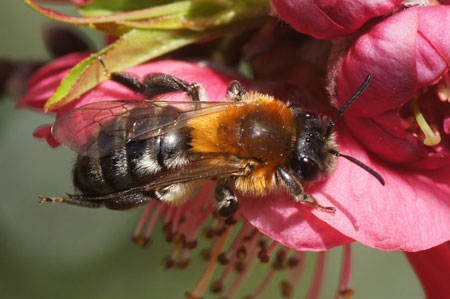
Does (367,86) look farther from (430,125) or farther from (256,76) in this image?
(256,76)

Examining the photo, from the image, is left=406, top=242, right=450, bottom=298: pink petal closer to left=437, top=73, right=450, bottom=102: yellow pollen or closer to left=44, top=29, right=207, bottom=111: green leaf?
left=437, top=73, right=450, bottom=102: yellow pollen

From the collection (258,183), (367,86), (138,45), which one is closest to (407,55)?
(367,86)

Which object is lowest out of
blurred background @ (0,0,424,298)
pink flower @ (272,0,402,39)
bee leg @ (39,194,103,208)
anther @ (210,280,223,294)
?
blurred background @ (0,0,424,298)

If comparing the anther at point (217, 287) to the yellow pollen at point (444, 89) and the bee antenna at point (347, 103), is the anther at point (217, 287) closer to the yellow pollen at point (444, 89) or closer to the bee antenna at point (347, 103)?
the bee antenna at point (347, 103)

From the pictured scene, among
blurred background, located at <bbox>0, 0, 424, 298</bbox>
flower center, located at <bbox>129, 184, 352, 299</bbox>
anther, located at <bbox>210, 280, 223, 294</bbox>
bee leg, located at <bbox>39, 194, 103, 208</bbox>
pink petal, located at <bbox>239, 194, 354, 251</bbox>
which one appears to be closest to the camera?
pink petal, located at <bbox>239, 194, 354, 251</bbox>

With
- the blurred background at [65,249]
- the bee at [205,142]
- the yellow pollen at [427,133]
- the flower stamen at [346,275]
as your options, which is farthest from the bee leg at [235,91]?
the blurred background at [65,249]

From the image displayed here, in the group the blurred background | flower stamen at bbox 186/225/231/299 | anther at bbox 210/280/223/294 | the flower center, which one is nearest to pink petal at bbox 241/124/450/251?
the flower center
